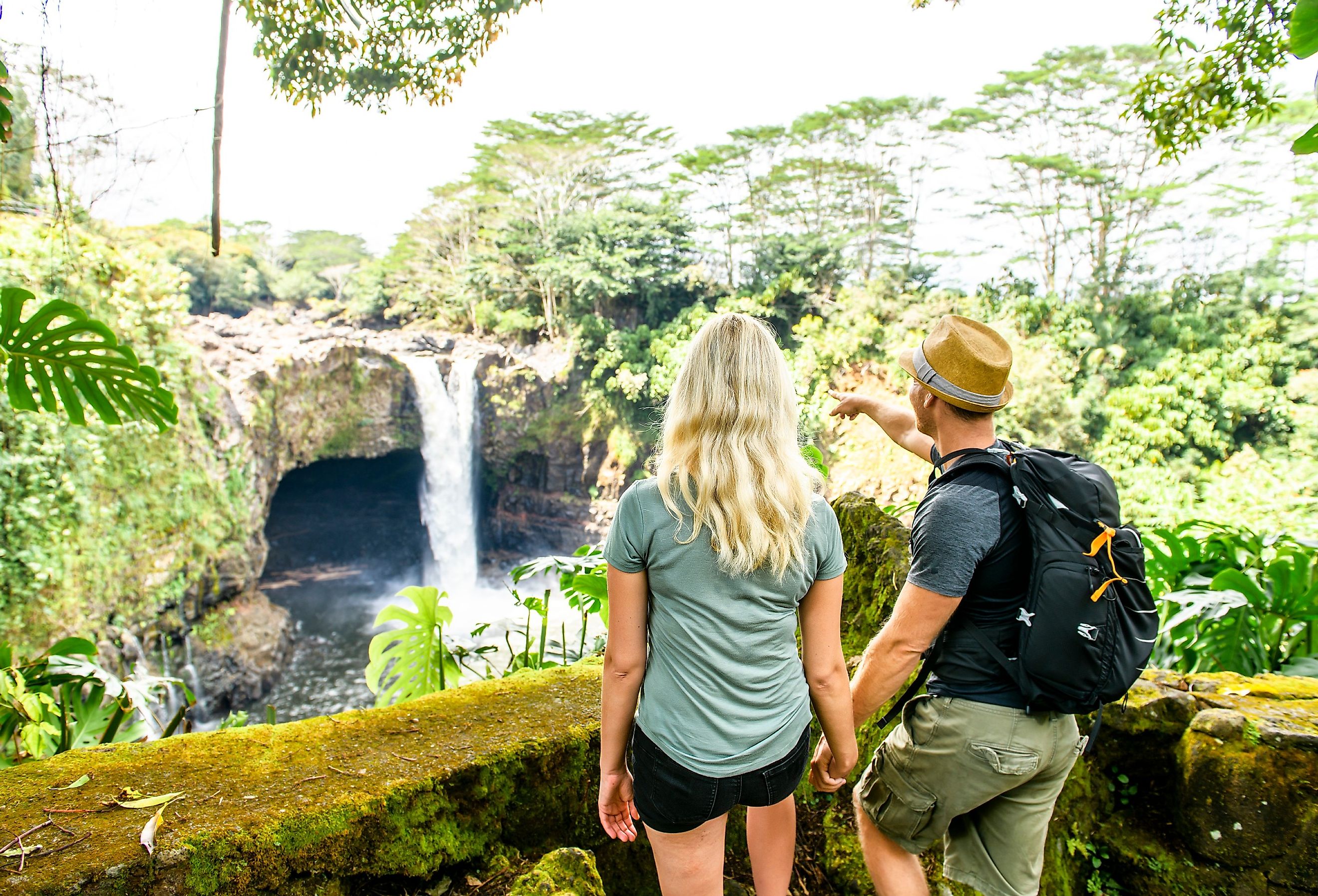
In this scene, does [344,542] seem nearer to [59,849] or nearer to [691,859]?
[59,849]

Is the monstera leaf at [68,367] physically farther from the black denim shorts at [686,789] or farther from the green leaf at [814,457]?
the green leaf at [814,457]

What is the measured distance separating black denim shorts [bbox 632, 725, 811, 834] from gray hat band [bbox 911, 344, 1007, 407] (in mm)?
731

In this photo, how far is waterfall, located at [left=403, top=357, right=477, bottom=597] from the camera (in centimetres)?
1377

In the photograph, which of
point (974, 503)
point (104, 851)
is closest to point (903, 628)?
point (974, 503)

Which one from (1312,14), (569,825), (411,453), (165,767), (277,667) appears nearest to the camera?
(1312,14)

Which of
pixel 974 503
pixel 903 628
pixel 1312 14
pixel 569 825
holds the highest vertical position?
pixel 1312 14

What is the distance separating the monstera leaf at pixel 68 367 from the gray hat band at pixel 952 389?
1.91 m

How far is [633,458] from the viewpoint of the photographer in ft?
49.8

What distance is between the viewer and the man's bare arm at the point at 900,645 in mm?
1158

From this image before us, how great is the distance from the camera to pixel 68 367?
6.24 feet

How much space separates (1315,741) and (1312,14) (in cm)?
152

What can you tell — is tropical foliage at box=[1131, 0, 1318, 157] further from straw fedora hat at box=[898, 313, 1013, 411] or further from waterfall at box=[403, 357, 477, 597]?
waterfall at box=[403, 357, 477, 597]

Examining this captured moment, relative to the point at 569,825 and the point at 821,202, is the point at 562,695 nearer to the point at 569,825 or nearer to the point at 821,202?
the point at 569,825

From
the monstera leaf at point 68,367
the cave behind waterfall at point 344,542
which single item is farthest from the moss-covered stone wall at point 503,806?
the cave behind waterfall at point 344,542
